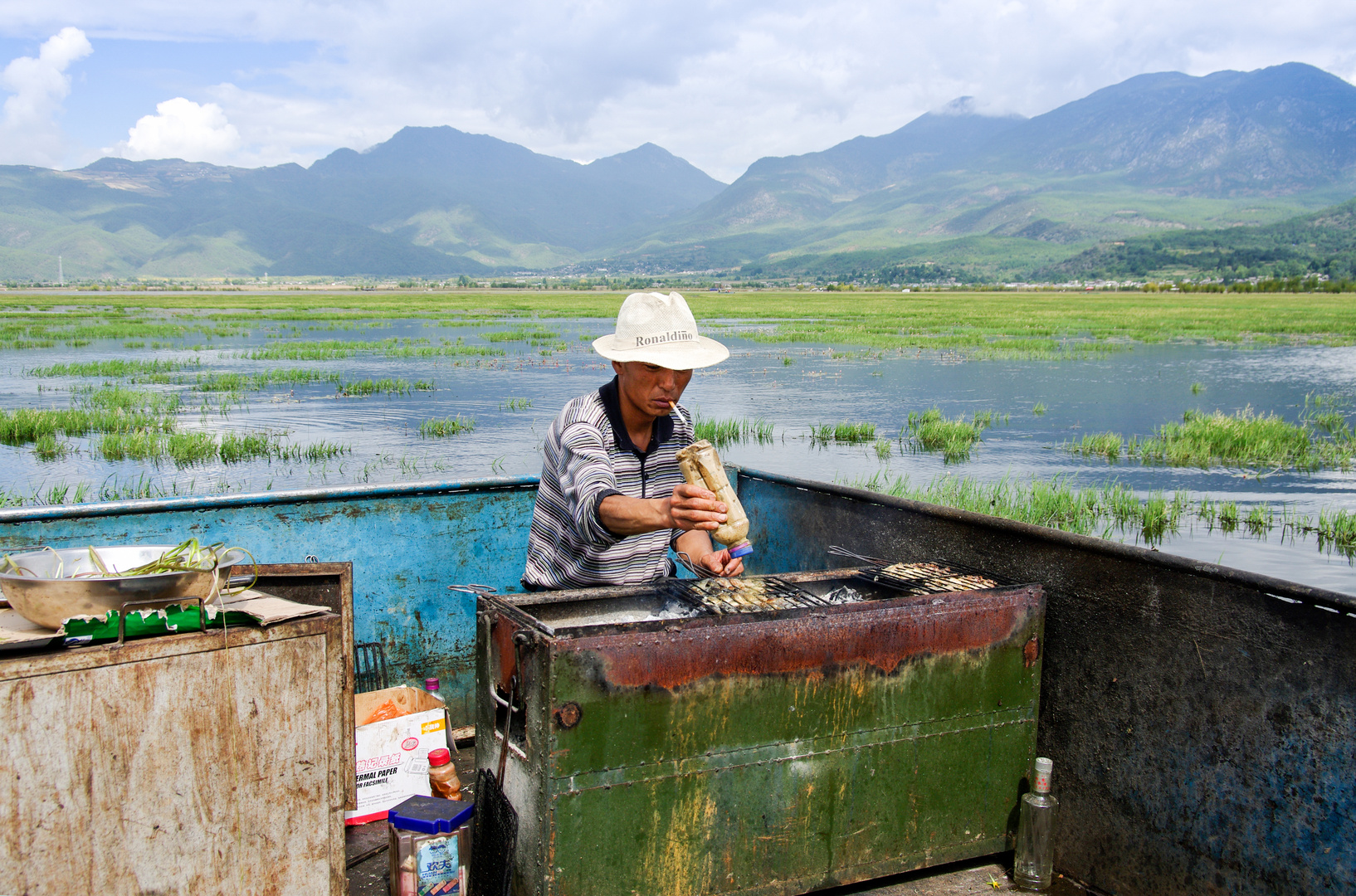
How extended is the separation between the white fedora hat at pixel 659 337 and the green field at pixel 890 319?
27.7m

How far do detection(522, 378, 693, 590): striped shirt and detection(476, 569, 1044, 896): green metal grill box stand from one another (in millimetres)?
157

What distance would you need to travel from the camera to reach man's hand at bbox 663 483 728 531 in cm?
278

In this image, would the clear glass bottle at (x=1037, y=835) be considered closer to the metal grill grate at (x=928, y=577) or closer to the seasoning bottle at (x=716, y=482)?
the metal grill grate at (x=928, y=577)

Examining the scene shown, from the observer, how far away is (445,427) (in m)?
15.9

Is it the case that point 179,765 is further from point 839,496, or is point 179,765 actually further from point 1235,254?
point 1235,254

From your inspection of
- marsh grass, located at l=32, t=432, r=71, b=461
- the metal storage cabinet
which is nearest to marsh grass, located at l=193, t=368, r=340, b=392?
marsh grass, located at l=32, t=432, r=71, b=461

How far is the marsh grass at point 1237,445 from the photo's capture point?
13.7 meters

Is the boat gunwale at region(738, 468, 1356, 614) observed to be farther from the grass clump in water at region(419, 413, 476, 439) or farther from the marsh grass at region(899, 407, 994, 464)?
the grass clump in water at region(419, 413, 476, 439)

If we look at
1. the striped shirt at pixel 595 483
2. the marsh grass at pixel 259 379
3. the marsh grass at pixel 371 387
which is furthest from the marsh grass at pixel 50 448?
the striped shirt at pixel 595 483

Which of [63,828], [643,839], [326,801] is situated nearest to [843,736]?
[643,839]

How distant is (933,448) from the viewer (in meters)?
14.8

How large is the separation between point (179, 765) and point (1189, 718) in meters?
2.70

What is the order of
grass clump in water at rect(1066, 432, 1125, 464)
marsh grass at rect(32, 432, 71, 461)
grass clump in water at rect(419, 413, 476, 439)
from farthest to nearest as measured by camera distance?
grass clump in water at rect(419, 413, 476, 439) → grass clump in water at rect(1066, 432, 1125, 464) → marsh grass at rect(32, 432, 71, 461)

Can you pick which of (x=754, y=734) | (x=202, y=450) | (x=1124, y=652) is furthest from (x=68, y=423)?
(x=1124, y=652)
